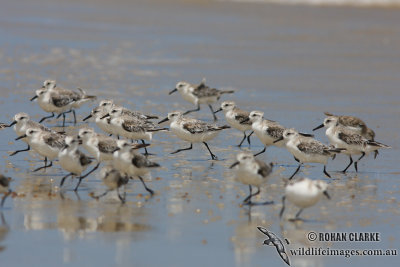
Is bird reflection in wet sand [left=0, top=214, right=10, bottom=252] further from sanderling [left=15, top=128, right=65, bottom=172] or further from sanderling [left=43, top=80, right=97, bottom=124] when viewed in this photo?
sanderling [left=43, top=80, right=97, bottom=124]

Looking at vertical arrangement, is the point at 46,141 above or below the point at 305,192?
above

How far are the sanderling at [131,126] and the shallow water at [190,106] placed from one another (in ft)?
1.76

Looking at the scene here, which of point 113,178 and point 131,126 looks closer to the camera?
point 113,178

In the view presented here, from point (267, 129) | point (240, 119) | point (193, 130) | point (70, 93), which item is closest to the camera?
point (267, 129)

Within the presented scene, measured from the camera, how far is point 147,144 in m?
12.5

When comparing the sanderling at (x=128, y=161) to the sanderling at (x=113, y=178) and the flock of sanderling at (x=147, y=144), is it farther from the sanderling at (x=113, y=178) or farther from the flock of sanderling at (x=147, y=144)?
the sanderling at (x=113, y=178)

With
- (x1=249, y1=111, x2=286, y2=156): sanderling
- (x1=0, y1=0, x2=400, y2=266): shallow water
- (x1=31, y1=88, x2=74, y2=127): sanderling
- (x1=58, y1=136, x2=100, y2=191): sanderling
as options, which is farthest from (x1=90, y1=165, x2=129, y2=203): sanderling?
(x1=31, y1=88, x2=74, y2=127): sanderling

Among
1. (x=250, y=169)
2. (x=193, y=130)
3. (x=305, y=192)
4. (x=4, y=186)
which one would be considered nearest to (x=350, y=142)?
(x=193, y=130)

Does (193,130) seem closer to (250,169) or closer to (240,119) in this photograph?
(240,119)

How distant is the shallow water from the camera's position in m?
9.06

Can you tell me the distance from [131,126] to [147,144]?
1224mm

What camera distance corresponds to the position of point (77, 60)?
2502cm

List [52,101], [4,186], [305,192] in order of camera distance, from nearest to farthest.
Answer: [305,192] < [4,186] < [52,101]

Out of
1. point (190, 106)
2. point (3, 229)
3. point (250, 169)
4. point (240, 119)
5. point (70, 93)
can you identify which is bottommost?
point (3, 229)
